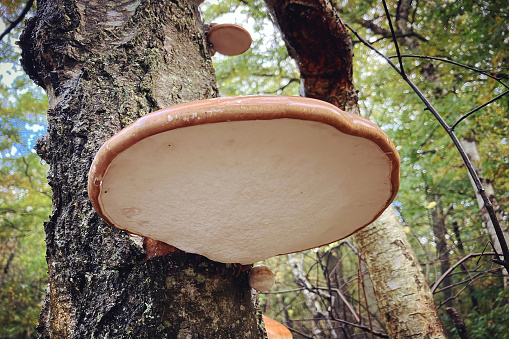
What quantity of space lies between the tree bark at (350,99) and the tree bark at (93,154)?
0.60m

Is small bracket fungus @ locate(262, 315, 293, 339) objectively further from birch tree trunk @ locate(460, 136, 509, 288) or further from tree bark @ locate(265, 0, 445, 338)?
birch tree trunk @ locate(460, 136, 509, 288)

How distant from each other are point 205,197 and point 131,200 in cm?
20

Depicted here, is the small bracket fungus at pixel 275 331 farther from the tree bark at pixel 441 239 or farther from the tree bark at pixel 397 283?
the tree bark at pixel 441 239

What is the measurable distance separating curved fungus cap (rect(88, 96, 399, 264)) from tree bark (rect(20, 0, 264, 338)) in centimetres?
13

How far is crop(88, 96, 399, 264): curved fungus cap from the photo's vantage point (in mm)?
583

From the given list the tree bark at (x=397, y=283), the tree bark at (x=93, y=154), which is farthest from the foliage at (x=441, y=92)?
the tree bark at (x=93, y=154)

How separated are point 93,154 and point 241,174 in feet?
2.25

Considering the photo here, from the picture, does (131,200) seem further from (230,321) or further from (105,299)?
(230,321)

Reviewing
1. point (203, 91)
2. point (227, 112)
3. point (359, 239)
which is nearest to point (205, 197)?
point (227, 112)

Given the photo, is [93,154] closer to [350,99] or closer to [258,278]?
[258,278]

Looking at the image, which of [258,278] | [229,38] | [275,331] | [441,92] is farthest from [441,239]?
[258,278]

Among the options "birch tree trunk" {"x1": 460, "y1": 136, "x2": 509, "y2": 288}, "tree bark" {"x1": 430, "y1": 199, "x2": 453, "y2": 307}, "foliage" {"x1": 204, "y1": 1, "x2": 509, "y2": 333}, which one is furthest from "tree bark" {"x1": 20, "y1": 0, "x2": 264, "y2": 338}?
"birch tree trunk" {"x1": 460, "y1": 136, "x2": 509, "y2": 288}

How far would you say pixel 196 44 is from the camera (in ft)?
5.33

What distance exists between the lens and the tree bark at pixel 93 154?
0.93 m
